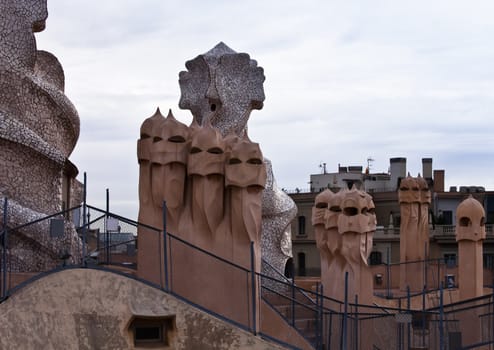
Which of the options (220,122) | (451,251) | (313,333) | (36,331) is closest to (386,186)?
(451,251)

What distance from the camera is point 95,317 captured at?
37.4 ft

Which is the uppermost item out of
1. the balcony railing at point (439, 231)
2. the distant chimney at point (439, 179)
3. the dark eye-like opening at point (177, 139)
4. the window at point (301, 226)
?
the distant chimney at point (439, 179)

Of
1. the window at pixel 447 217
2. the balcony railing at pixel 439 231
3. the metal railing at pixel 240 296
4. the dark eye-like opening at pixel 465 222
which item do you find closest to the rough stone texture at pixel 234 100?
the dark eye-like opening at pixel 465 222

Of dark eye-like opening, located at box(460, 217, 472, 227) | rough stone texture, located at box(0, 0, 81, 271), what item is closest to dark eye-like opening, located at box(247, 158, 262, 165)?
rough stone texture, located at box(0, 0, 81, 271)

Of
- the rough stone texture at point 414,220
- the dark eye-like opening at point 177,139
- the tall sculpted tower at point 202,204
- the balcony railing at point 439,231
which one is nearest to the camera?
the tall sculpted tower at point 202,204

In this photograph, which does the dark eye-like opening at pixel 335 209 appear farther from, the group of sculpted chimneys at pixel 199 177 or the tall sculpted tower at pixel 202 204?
the group of sculpted chimneys at pixel 199 177

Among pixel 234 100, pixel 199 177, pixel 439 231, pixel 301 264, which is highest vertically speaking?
pixel 234 100

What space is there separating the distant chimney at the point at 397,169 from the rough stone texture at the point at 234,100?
19735 mm

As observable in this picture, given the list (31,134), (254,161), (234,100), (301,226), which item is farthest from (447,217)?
(254,161)

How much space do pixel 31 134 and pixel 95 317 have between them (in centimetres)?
513

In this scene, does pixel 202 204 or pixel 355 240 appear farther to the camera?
pixel 355 240

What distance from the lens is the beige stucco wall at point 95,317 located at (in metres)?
11.4

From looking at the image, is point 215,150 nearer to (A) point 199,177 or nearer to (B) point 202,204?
(A) point 199,177

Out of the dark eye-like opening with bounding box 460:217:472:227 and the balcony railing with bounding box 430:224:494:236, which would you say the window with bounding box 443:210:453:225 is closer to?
the balcony railing with bounding box 430:224:494:236
